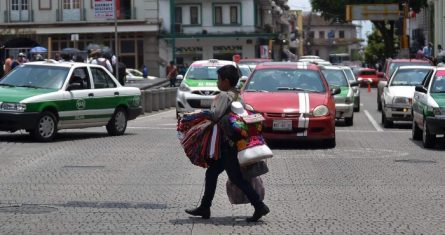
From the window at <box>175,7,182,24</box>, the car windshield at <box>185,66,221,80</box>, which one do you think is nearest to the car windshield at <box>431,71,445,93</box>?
the car windshield at <box>185,66,221,80</box>

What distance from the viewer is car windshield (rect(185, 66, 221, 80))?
29656 millimetres

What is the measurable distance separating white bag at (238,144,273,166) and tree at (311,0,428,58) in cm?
7021

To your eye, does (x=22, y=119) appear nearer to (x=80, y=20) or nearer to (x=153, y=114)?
(x=153, y=114)

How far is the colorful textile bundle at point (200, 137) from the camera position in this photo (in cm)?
1005

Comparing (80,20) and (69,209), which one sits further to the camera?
(80,20)

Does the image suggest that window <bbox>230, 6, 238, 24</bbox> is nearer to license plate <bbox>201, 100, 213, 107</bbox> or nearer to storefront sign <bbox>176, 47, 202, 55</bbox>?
storefront sign <bbox>176, 47, 202, 55</bbox>

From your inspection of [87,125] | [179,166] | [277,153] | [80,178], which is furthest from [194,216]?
[87,125]

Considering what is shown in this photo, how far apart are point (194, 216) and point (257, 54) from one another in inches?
2595

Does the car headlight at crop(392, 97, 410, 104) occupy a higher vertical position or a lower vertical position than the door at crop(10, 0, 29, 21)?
lower

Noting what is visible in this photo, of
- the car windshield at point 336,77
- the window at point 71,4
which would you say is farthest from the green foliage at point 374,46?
the car windshield at point 336,77

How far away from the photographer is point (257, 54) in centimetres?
7625

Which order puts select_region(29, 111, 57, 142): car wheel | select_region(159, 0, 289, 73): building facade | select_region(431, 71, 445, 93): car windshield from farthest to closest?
select_region(159, 0, 289, 73): building facade → select_region(431, 71, 445, 93): car windshield → select_region(29, 111, 57, 142): car wheel

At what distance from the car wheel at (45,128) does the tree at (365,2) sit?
6166cm

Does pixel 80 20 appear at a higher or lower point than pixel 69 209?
higher
